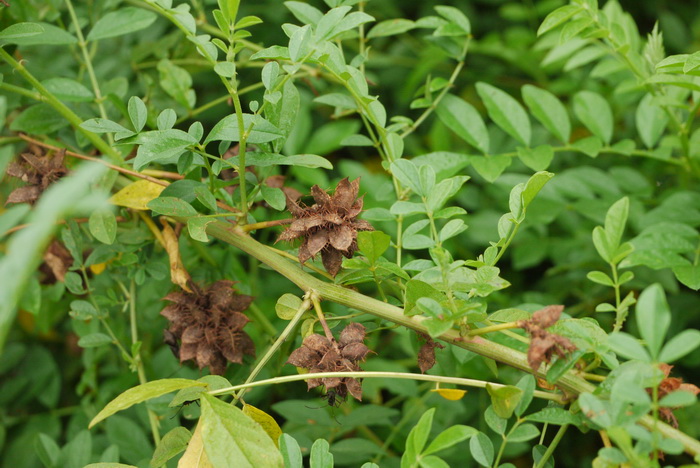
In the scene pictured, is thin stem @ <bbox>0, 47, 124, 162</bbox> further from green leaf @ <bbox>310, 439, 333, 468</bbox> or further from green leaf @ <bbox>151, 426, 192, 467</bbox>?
green leaf @ <bbox>310, 439, 333, 468</bbox>

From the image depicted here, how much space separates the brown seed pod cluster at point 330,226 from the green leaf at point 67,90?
1.50ft

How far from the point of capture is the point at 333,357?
2.39 ft

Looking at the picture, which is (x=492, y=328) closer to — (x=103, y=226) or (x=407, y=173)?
(x=407, y=173)

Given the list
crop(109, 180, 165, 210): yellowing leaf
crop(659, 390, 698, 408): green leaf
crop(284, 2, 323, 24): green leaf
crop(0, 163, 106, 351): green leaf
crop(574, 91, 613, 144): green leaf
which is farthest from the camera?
crop(574, 91, 613, 144): green leaf

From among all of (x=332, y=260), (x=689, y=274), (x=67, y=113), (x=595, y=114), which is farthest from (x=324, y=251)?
(x=595, y=114)

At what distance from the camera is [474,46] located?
1673 millimetres

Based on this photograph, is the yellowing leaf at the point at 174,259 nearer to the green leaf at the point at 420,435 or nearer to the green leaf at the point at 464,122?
the green leaf at the point at 420,435

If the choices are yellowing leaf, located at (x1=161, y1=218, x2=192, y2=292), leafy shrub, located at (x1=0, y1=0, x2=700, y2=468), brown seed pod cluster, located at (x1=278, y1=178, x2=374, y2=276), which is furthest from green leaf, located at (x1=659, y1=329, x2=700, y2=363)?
yellowing leaf, located at (x1=161, y1=218, x2=192, y2=292)

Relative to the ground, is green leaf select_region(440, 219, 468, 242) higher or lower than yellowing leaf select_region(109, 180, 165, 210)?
higher

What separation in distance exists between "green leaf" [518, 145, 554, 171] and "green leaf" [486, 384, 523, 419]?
1.41 feet

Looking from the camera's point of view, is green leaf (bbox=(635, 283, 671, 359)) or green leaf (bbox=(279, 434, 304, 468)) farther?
green leaf (bbox=(279, 434, 304, 468))

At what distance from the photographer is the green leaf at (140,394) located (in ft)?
2.29

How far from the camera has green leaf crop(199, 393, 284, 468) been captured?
67cm

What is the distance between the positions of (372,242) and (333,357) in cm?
13
